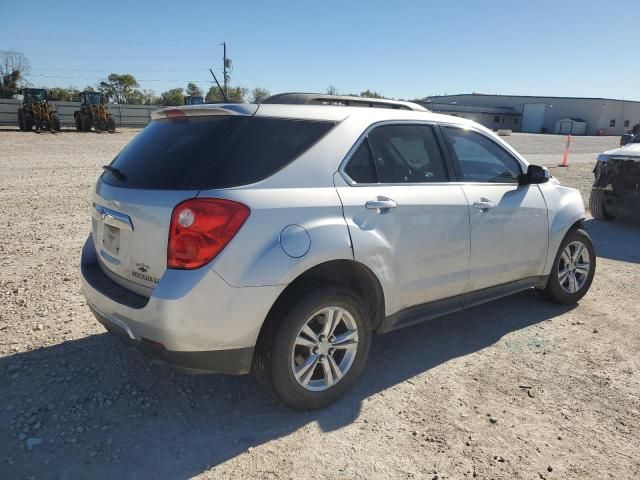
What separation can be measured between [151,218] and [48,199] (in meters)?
7.37

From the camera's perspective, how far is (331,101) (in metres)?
3.53

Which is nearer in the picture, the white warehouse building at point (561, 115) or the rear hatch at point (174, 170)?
the rear hatch at point (174, 170)

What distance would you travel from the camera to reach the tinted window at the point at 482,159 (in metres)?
3.88

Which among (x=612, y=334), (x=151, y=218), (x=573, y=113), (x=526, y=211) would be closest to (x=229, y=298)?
(x=151, y=218)

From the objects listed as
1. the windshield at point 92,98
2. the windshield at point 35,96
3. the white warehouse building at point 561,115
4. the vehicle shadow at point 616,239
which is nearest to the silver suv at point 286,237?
the vehicle shadow at point 616,239

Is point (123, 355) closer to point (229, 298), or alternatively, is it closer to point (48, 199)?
point (229, 298)

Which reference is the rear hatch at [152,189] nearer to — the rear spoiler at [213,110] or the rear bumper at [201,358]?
the rear spoiler at [213,110]

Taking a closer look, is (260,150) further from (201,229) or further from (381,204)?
(381,204)

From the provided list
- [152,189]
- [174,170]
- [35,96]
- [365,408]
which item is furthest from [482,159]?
[35,96]

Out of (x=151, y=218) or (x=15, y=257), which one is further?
(x=15, y=257)

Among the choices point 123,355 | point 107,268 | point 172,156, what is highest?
point 172,156

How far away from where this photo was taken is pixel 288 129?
293cm

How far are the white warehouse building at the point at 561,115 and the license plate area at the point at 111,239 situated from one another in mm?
81339

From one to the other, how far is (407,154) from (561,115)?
92.7 metres
